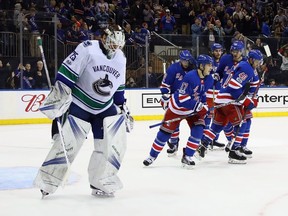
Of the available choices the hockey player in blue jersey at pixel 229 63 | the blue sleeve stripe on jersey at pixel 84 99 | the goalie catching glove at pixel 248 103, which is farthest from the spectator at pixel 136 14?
the blue sleeve stripe on jersey at pixel 84 99

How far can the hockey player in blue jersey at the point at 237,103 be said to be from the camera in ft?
20.8

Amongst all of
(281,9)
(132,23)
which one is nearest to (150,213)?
(132,23)

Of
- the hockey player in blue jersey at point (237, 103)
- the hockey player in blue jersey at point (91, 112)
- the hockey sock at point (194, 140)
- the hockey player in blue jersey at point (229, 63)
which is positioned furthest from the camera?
the hockey player in blue jersey at point (229, 63)

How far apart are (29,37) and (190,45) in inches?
131

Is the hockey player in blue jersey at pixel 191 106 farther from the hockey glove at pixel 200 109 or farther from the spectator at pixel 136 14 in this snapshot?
the spectator at pixel 136 14

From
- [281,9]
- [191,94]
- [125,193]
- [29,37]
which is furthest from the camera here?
[281,9]

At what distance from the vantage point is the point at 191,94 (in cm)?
591

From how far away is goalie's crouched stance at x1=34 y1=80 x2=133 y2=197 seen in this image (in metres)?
4.32

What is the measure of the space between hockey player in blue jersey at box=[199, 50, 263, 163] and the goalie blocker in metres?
2.17

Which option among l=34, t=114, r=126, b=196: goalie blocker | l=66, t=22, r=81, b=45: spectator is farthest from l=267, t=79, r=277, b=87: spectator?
l=34, t=114, r=126, b=196: goalie blocker

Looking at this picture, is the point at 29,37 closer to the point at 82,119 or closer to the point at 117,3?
the point at 117,3

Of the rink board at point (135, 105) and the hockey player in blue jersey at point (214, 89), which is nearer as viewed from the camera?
the hockey player in blue jersey at point (214, 89)

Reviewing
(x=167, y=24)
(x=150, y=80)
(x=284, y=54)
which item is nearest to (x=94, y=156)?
(x=150, y=80)

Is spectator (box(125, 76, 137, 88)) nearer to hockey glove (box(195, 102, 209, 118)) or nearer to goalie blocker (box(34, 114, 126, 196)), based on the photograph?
hockey glove (box(195, 102, 209, 118))
